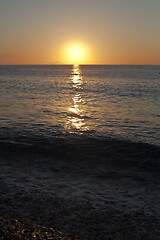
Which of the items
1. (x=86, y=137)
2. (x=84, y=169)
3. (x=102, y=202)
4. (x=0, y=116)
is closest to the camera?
(x=102, y=202)

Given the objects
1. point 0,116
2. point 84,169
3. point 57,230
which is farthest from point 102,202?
point 0,116

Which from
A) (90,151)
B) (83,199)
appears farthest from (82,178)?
(90,151)

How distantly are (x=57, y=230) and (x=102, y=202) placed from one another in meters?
1.94

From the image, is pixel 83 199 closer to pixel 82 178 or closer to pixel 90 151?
pixel 82 178

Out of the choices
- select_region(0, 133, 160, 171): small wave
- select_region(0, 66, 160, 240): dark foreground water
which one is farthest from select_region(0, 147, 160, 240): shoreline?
select_region(0, 133, 160, 171): small wave

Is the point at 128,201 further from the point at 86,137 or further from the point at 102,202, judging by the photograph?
the point at 86,137

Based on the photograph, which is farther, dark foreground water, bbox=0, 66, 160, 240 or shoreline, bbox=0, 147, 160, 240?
dark foreground water, bbox=0, 66, 160, 240

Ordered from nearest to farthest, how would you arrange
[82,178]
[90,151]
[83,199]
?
[83,199] < [82,178] < [90,151]

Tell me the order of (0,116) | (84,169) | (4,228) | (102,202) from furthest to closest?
(0,116), (84,169), (102,202), (4,228)

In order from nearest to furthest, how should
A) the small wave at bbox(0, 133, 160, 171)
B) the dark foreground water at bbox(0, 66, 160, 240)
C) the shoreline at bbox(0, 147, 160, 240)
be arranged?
the shoreline at bbox(0, 147, 160, 240) < the dark foreground water at bbox(0, 66, 160, 240) < the small wave at bbox(0, 133, 160, 171)

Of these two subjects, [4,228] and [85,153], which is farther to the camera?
[85,153]

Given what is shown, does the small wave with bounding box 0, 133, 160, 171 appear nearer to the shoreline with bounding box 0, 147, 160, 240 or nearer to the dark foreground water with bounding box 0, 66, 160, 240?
the dark foreground water with bounding box 0, 66, 160, 240

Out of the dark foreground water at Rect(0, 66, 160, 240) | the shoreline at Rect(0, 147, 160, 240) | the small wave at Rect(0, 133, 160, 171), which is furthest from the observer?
the small wave at Rect(0, 133, 160, 171)

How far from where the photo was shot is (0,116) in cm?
1959
